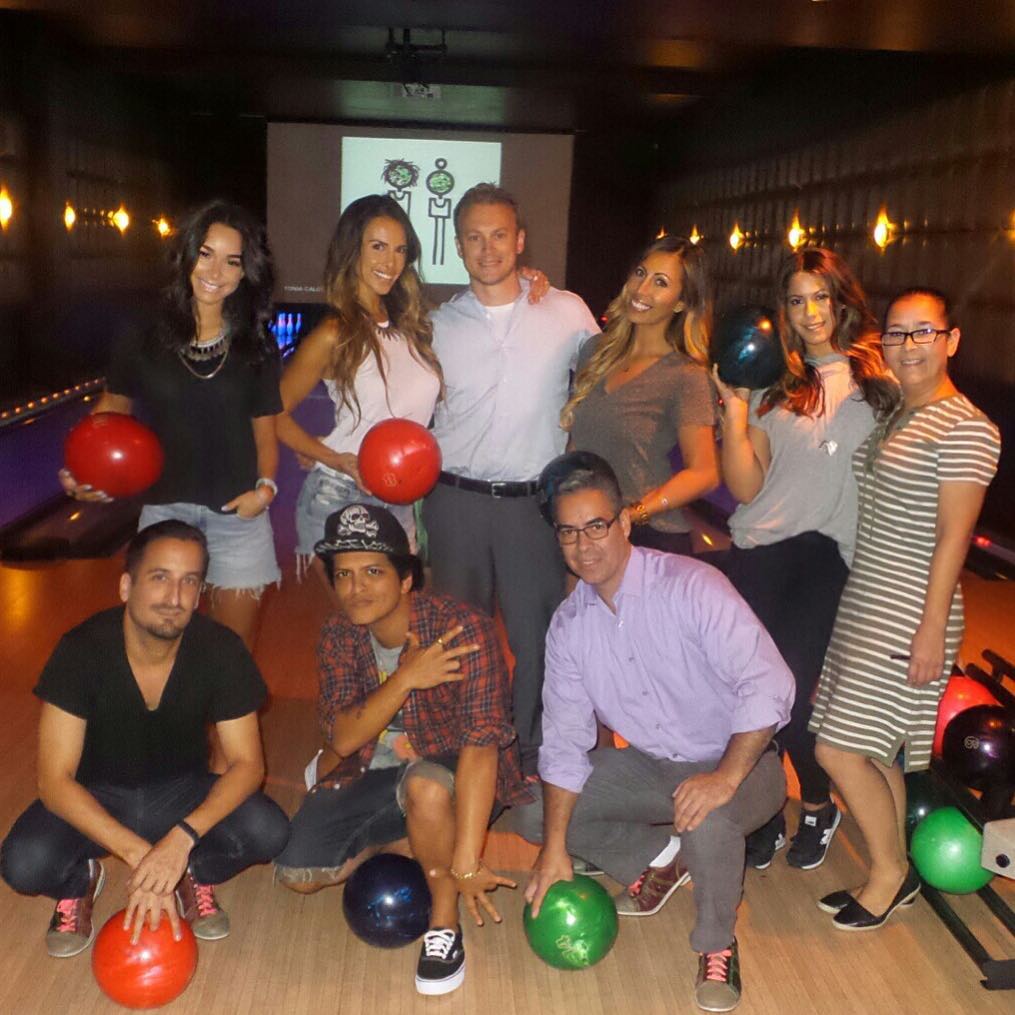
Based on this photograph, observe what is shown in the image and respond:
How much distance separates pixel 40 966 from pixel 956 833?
Answer: 5.88 ft

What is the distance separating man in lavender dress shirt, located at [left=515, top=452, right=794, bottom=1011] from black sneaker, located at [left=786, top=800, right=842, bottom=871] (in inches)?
13.7

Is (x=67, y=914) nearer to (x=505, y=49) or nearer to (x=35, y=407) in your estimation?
(x=35, y=407)

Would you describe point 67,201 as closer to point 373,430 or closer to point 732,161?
point 732,161

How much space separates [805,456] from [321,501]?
107 centimetres

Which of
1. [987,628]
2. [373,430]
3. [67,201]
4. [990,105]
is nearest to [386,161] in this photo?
[67,201]

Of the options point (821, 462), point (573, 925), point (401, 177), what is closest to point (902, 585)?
point (821, 462)

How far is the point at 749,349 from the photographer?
94.0 inches

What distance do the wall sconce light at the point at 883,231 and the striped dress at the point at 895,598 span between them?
5.33 m

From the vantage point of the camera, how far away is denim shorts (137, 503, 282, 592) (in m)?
2.62

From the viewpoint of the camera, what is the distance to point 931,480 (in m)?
2.22

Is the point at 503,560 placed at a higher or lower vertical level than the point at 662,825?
higher

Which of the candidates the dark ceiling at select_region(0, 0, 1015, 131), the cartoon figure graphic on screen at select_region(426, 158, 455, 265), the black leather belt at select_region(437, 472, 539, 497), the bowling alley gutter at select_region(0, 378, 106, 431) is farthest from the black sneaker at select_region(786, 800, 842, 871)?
the cartoon figure graphic on screen at select_region(426, 158, 455, 265)

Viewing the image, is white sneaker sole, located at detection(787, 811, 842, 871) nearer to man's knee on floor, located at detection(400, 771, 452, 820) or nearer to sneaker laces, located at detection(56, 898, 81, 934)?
man's knee on floor, located at detection(400, 771, 452, 820)

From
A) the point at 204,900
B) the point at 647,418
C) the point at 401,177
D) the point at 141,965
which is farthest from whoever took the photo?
the point at 401,177
